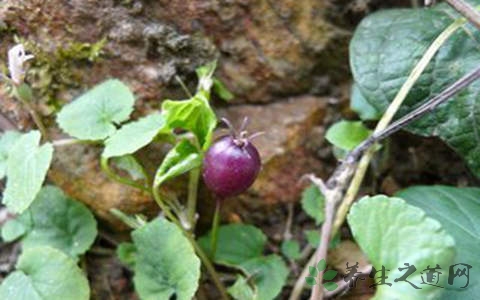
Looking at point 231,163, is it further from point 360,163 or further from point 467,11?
point 467,11

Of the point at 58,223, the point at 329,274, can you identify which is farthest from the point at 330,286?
the point at 58,223

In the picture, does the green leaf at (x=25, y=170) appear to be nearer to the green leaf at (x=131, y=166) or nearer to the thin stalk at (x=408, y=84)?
the green leaf at (x=131, y=166)

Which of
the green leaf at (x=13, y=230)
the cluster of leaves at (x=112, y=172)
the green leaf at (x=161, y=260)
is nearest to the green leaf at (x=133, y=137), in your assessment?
the cluster of leaves at (x=112, y=172)

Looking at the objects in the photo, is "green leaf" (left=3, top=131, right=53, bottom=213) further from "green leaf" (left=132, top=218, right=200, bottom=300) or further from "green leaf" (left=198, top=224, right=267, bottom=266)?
"green leaf" (left=198, top=224, right=267, bottom=266)

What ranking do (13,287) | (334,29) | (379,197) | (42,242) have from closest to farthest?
(379,197), (13,287), (42,242), (334,29)

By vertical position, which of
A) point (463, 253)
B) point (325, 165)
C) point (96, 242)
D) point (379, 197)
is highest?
point (379, 197)

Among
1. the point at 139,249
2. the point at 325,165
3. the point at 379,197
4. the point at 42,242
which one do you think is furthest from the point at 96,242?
the point at 379,197

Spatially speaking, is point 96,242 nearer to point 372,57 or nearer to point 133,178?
point 133,178
